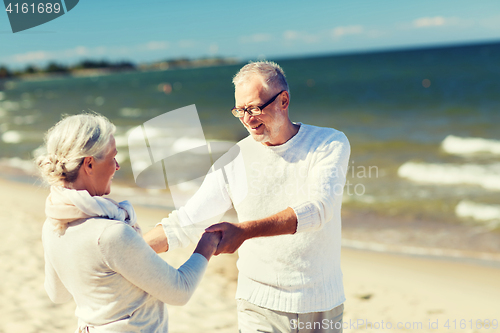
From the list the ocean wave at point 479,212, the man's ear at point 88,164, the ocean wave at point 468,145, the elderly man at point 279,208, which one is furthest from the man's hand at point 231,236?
the ocean wave at point 468,145

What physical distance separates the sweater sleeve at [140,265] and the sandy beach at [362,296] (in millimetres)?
2541

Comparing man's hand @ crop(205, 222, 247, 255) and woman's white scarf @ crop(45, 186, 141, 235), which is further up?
woman's white scarf @ crop(45, 186, 141, 235)

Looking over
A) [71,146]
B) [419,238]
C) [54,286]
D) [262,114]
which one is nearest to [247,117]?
[262,114]

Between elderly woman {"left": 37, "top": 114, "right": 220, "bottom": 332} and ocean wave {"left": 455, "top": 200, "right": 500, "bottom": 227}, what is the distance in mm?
6972

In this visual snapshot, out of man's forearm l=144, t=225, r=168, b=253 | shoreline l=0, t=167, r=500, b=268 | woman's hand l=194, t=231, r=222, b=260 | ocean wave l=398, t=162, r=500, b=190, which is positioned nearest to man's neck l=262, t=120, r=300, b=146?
woman's hand l=194, t=231, r=222, b=260

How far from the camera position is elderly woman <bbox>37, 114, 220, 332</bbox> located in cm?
151

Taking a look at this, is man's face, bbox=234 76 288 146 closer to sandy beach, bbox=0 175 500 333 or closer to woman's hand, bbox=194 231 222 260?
woman's hand, bbox=194 231 222 260

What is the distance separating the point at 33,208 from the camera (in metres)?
8.72

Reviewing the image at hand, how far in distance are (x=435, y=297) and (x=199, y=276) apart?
418cm

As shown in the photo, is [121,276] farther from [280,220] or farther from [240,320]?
[240,320]

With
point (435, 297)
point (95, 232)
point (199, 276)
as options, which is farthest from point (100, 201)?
point (435, 297)

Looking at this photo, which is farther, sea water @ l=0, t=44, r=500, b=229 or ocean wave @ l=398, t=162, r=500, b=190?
ocean wave @ l=398, t=162, r=500, b=190

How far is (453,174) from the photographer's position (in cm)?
1010

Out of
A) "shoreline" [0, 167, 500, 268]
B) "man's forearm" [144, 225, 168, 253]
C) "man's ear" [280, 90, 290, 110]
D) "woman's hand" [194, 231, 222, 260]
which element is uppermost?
"man's ear" [280, 90, 290, 110]
